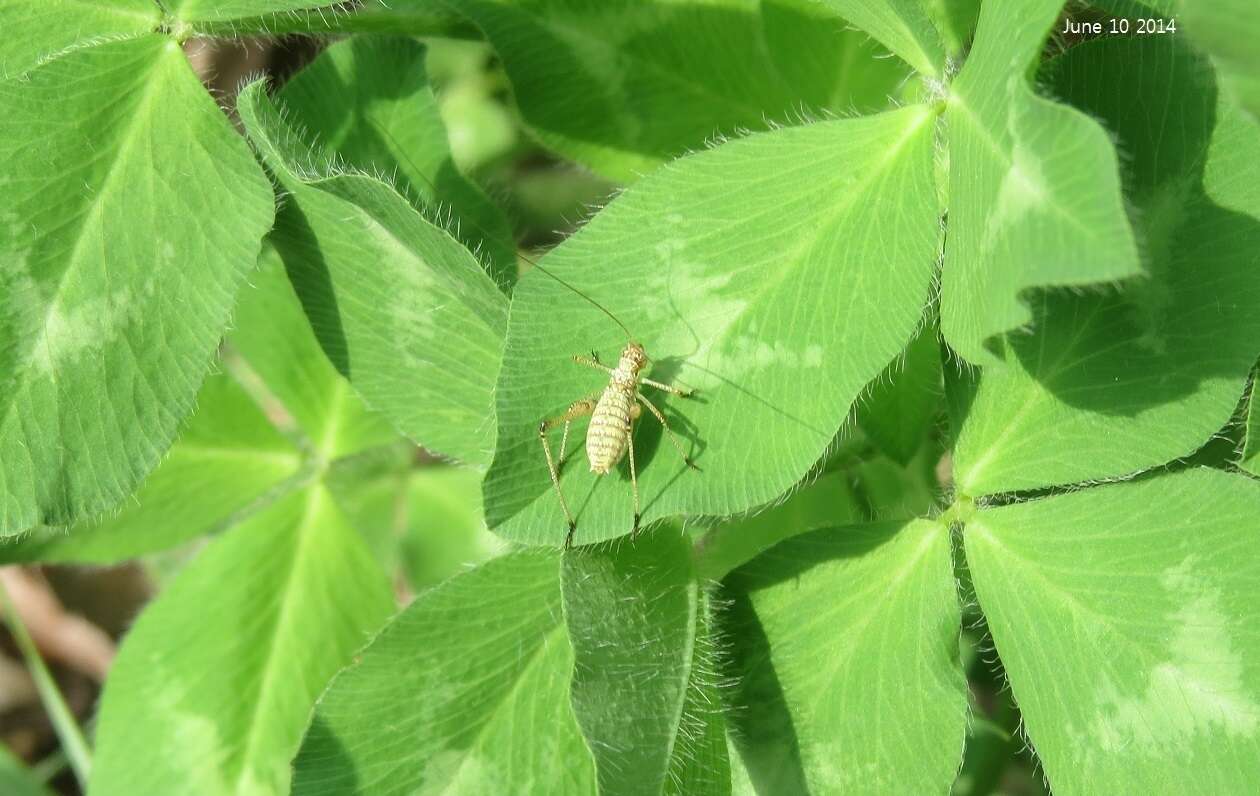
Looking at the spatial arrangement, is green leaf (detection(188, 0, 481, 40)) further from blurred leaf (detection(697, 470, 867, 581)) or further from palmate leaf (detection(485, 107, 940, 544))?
blurred leaf (detection(697, 470, 867, 581))

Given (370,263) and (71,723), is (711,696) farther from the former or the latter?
(71,723)

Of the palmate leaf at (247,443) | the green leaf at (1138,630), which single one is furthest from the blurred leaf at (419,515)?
the green leaf at (1138,630)

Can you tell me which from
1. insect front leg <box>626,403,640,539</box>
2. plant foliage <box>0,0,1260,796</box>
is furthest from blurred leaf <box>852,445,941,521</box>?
insect front leg <box>626,403,640,539</box>

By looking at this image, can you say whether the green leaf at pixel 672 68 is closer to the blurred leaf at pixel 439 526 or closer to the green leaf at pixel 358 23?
the green leaf at pixel 358 23

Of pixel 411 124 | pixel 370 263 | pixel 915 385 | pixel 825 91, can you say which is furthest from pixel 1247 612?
pixel 411 124

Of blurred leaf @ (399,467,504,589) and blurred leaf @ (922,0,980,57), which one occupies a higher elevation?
blurred leaf @ (922,0,980,57)

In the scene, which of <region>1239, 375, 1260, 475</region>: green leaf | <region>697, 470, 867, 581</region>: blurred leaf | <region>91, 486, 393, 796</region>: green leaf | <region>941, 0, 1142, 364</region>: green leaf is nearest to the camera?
<region>941, 0, 1142, 364</region>: green leaf
